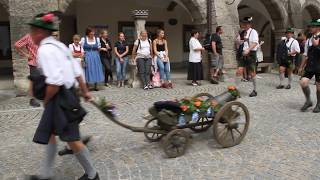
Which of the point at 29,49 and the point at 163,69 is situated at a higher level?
the point at 29,49

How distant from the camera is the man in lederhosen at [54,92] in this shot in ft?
11.3

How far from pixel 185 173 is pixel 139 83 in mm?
6382

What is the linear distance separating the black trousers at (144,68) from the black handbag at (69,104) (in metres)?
6.40

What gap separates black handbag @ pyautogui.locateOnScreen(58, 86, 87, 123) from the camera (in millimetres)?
3559

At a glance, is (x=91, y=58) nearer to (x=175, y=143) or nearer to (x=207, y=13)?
(x=207, y=13)

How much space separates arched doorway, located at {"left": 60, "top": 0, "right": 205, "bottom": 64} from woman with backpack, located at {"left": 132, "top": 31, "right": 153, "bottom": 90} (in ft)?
13.8

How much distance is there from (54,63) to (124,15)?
41.8ft

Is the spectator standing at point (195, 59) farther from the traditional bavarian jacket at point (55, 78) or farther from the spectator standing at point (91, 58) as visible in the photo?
the traditional bavarian jacket at point (55, 78)

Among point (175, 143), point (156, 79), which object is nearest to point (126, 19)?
point (156, 79)

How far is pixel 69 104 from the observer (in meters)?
3.57

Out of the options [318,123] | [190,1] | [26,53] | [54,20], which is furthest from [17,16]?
[318,123]

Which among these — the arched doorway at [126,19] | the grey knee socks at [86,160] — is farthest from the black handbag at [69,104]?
the arched doorway at [126,19]

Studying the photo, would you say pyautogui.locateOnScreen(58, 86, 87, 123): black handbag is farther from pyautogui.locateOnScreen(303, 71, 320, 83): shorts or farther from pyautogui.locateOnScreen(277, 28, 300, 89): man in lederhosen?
pyautogui.locateOnScreen(277, 28, 300, 89): man in lederhosen

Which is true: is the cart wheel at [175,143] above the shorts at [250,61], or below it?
below
